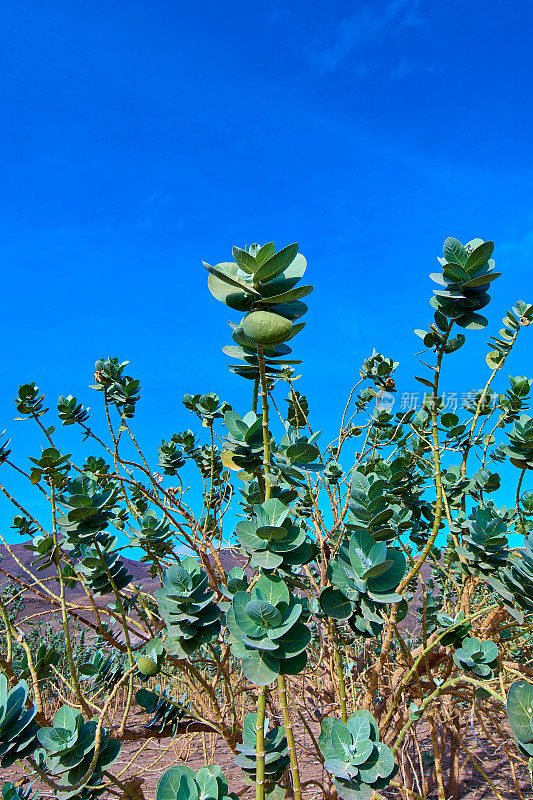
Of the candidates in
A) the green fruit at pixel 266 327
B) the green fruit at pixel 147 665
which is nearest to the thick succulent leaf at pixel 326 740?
the green fruit at pixel 147 665

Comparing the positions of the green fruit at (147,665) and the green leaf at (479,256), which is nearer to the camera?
the green leaf at (479,256)

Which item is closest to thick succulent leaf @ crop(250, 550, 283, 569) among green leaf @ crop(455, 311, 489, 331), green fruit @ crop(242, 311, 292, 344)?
green fruit @ crop(242, 311, 292, 344)

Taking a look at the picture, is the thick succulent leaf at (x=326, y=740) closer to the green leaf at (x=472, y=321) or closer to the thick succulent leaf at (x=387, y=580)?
the thick succulent leaf at (x=387, y=580)

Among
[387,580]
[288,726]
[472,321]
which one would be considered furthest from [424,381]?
[288,726]

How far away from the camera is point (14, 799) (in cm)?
136

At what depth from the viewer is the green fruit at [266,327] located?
114cm

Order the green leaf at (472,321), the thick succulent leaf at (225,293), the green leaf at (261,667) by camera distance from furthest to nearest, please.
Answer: the green leaf at (472,321)
the thick succulent leaf at (225,293)
the green leaf at (261,667)

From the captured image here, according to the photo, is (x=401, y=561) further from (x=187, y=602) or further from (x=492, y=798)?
(x=492, y=798)

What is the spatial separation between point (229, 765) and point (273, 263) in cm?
554

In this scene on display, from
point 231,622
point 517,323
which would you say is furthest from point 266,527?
point 517,323

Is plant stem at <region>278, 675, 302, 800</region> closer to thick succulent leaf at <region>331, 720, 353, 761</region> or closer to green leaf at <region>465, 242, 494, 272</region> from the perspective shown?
thick succulent leaf at <region>331, 720, 353, 761</region>

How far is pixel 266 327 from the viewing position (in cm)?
114

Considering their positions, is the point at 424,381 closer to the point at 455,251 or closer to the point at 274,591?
the point at 455,251

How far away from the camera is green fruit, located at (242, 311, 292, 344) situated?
1.14 meters
